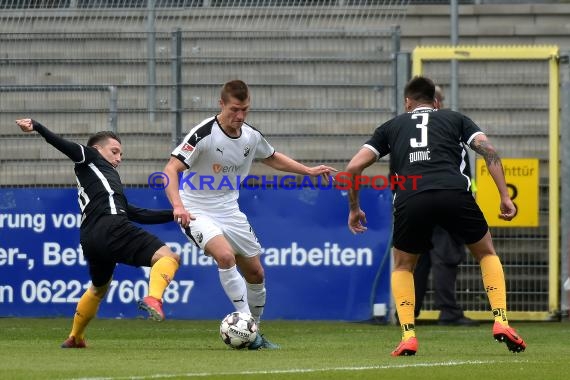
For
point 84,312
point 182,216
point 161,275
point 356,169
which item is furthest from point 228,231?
point 356,169

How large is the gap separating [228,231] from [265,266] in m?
3.62

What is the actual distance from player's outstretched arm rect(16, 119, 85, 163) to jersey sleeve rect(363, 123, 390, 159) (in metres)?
2.09

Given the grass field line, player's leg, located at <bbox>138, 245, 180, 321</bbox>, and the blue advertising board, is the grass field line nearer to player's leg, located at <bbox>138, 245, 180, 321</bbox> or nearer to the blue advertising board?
player's leg, located at <bbox>138, 245, 180, 321</bbox>

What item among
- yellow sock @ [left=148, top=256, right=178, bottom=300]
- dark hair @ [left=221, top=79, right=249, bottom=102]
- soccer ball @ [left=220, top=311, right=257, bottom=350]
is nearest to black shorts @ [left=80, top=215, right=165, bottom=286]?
yellow sock @ [left=148, top=256, right=178, bottom=300]

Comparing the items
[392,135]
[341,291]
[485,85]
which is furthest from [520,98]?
[392,135]

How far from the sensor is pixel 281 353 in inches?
375

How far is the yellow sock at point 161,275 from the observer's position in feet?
30.6

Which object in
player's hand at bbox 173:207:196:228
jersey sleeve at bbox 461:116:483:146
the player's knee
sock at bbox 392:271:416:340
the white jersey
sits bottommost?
sock at bbox 392:271:416:340

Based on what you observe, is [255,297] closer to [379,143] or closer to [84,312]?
[84,312]

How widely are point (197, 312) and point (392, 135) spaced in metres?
4.99

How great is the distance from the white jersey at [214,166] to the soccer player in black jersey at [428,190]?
1.22m

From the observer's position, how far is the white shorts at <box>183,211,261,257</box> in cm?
1002

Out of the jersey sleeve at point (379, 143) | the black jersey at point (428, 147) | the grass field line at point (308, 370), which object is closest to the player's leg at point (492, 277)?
the black jersey at point (428, 147)

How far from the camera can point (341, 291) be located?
13.8 m
